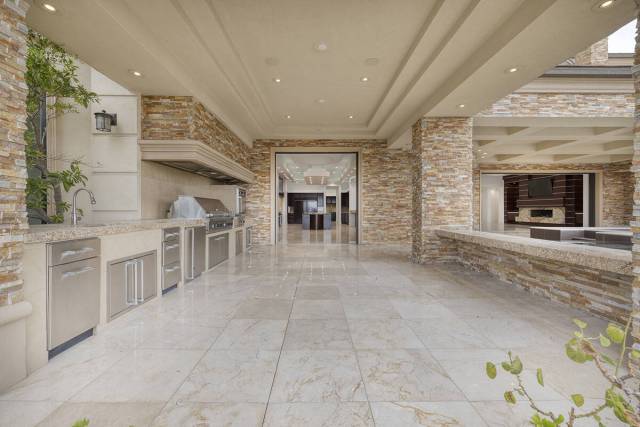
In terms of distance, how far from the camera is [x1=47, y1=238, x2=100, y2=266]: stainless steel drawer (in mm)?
2238

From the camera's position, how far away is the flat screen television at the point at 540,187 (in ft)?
46.5

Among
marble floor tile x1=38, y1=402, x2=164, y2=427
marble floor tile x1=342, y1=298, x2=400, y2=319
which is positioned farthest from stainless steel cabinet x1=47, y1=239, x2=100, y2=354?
marble floor tile x1=342, y1=298, x2=400, y2=319

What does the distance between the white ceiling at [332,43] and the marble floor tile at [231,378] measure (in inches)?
132

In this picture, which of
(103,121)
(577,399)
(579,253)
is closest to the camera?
(577,399)

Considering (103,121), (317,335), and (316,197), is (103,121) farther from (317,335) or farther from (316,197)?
(316,197)

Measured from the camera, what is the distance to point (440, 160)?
19.0 ft

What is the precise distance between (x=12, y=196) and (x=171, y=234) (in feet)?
6.54

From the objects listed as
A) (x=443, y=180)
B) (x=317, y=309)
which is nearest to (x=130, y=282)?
(x=317, y=309)

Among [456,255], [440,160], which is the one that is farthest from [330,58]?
[456,255]

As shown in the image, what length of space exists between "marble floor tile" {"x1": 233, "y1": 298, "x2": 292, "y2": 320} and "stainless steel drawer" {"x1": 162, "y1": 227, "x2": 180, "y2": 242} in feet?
4.34

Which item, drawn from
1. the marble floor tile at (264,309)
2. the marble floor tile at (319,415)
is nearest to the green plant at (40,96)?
the marble floor tile at (264,309)

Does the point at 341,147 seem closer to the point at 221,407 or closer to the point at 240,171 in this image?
the point at 240,171

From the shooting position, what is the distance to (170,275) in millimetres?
3922

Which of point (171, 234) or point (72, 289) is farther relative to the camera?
point (171, 234)
